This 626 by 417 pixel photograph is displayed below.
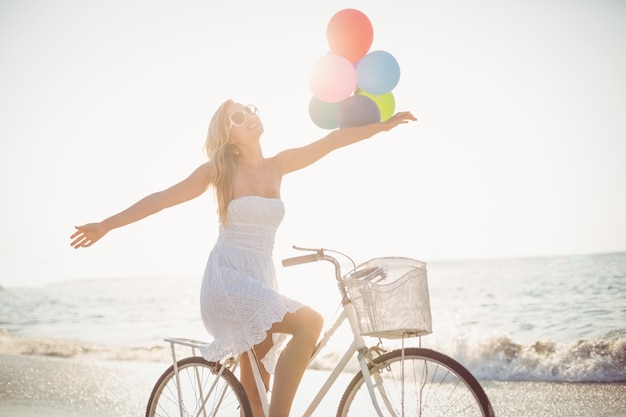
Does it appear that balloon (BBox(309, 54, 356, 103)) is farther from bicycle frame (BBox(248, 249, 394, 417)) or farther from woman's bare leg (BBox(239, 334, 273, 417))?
woman's bare leg (BBox(239, 334, 273, 417))

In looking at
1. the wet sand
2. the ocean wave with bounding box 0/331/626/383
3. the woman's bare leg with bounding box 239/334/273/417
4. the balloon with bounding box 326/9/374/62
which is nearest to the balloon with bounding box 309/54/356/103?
the balloon with bounding box 326/9/374/62

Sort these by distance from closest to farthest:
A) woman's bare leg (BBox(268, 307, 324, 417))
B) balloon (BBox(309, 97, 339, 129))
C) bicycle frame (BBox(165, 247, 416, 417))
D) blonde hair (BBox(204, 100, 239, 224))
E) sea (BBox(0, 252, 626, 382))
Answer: bicycle frame (BBox(165, 247, 416, 417))
woman's bare leg (BBox(268, 307, 324, 417))
blonde hair (BBox(204, 100, 239, 224))
balloon (BBox(309, 97, 339, 129))
sea (BBox(0, 252, 626, 382))

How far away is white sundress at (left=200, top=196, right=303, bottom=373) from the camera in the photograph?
376 centimetres

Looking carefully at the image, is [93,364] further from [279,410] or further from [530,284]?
[530,284]

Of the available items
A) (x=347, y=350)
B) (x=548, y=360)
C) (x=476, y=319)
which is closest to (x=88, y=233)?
(x=347, y=350)

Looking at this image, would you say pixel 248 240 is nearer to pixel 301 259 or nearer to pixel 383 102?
pixel 301 259

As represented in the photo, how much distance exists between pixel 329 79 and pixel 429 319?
6.89 feet

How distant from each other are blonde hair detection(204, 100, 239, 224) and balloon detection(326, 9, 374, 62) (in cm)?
115

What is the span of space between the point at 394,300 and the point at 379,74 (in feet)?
6.97

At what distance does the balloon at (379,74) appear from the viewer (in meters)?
4.88

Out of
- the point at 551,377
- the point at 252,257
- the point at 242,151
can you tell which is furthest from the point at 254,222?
the point at 551,377

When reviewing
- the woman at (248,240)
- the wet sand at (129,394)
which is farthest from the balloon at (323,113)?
the wet sand at (129,394)

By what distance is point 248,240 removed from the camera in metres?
4.04

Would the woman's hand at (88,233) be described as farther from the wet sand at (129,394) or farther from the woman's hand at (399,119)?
the wet sand at (129,394)
